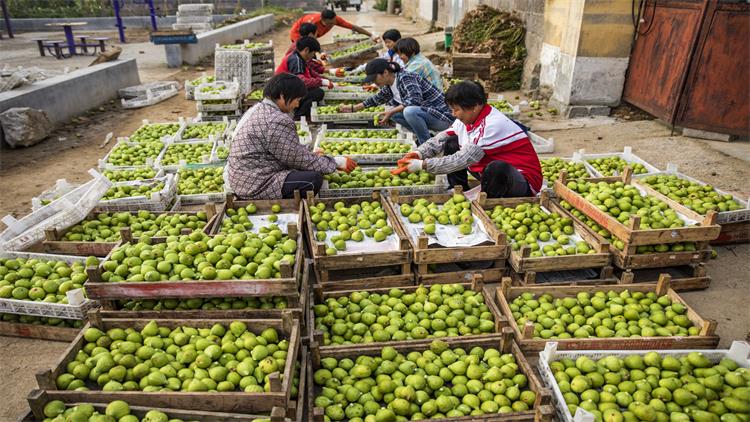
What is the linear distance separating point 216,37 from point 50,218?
1833 cm

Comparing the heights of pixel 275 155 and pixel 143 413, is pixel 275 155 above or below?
above

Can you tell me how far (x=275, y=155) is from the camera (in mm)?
5293

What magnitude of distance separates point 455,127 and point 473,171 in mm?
646

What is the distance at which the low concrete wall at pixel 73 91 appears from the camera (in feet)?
32.2

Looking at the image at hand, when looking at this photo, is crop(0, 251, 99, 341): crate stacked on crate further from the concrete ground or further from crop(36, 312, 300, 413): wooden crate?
crop(36, 312, 300, 413): wooden crate

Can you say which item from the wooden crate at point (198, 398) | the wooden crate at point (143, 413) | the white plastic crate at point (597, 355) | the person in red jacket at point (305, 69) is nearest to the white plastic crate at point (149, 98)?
the person in red jacket at point (305, 69)

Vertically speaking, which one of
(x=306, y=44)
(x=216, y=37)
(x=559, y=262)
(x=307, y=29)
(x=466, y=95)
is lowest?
(x=559, y=262)

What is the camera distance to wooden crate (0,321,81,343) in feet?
13.6

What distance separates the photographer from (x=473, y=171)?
5.95m

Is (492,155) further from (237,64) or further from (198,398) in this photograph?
Result: (237,64)

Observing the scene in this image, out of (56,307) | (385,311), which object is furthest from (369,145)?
(56,307)

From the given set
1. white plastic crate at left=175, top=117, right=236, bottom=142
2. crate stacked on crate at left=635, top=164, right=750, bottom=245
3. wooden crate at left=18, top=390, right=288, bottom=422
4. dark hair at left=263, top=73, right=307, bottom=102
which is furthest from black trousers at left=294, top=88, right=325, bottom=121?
wooden crate at left=18, top=390, right=288, bottom=422

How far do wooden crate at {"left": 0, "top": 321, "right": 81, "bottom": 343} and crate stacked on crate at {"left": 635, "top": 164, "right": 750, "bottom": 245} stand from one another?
601 centimetres

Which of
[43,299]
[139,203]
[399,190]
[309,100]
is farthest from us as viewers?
[309,100]
